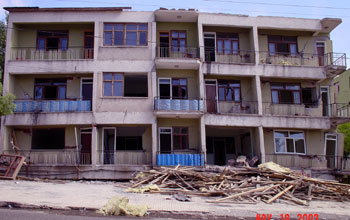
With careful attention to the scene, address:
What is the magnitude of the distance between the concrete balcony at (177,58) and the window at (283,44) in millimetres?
5814

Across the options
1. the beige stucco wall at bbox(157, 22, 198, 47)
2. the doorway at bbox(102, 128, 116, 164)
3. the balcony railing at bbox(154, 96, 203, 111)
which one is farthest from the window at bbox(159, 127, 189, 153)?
the beige stucco wall at bbox(157, 22, 198, 47)

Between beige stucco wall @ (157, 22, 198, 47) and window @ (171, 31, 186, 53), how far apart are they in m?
0.28

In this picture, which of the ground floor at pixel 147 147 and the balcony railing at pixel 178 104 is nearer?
the ground floor at pixel 147 147

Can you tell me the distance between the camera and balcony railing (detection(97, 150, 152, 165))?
2108 cm

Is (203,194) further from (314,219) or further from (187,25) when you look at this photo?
(187,25)

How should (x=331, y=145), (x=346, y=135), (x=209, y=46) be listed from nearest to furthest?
(x=331, y=145)
(x=209, y=46)
(x=346, y=135)

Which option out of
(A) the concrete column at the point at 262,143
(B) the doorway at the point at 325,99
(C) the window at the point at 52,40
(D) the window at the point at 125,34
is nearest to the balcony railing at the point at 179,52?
(D) the window at the point at 125,34

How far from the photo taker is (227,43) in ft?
78.8

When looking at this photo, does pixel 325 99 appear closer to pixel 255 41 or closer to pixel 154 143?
pixel 255 41

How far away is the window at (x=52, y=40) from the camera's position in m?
23.0

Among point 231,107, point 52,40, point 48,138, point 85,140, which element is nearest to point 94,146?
point 85,140

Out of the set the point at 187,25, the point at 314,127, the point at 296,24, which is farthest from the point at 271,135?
the point at 187,25

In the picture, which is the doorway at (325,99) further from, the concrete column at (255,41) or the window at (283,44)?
the concrete column at (255,41)

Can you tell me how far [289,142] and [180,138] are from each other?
294 inches
